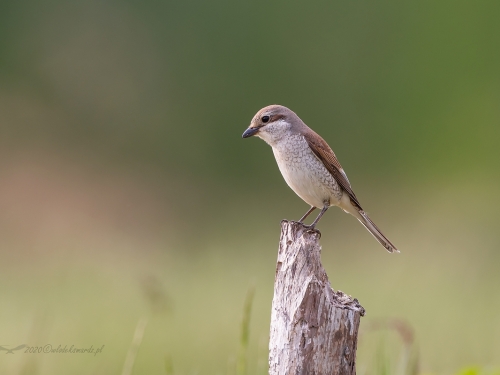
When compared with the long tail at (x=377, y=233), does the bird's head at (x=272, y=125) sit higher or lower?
higher

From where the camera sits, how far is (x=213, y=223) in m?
10.8

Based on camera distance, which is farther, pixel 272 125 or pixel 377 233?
pixel 377 233

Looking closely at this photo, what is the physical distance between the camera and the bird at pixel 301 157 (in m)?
4.95

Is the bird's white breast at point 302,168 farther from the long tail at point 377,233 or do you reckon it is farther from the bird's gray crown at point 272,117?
the long tail at point 377,233

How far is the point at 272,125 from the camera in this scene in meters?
5.02

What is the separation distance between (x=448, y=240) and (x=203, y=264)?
125 inches

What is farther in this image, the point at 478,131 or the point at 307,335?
the point at 478,131

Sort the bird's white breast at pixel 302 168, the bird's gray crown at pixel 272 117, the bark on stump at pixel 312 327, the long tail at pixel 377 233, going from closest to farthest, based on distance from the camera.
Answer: the bark on stump at pixel 312 327, the bird's white breast at pixel 302 168, the bird's gray crown at pixel 272 117, the long tail at pixel 377 233

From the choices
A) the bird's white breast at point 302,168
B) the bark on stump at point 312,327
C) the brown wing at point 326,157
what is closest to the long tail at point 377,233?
the brown wing at point 326,157

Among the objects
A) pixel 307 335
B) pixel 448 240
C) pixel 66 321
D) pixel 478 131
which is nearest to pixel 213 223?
pixel 448 240

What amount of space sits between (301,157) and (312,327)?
2253 mm

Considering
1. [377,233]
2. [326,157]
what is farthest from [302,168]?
[377,233]

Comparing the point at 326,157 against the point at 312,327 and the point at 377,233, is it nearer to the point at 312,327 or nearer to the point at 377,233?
the point at 377,233

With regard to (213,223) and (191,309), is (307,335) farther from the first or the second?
(213,223)
